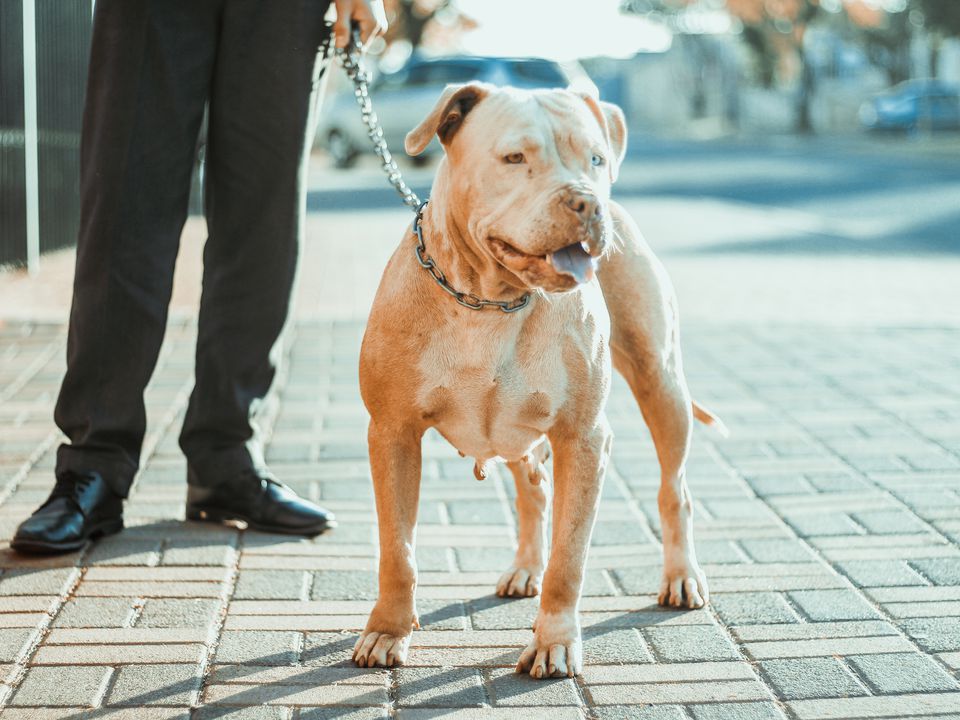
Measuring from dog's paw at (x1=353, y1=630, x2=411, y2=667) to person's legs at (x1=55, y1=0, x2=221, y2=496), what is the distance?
3.80ft

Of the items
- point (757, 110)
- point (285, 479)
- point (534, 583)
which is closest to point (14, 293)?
point (285, 479)

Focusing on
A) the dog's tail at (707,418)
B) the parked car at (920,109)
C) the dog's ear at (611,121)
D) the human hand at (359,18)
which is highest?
the human hand at (359,18)

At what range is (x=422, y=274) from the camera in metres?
2.92

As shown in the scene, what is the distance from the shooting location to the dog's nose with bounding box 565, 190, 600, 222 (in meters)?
2.60

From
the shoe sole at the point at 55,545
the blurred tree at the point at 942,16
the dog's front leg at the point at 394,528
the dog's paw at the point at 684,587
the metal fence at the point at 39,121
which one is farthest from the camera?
the blurred tree at the point at 942,16

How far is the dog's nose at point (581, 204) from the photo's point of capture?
2598 millimetres

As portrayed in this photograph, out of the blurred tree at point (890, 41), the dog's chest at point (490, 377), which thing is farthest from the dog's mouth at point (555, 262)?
the blurred tree at point (890, 41)

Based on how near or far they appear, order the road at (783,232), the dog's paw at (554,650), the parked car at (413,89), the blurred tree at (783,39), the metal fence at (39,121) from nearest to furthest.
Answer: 1. the dog's paw at (554,650)
2. the road at (783,232)
3. the metal fence at (39,121)
4. the parked car at (413,89)
5. the blurred tree at (783,39)

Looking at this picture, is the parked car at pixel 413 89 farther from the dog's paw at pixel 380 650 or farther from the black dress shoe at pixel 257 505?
the dog's paw at pixel 380 650

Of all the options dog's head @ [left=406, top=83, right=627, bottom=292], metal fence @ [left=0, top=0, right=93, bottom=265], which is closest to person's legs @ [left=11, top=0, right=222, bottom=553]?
dog's head @ [left=406, top=83, right=627, bottom=292]

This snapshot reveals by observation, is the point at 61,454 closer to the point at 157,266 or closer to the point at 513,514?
the point at 157,266

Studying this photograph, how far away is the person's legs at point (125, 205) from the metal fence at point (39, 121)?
214 inches

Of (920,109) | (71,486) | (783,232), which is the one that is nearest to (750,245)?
(783,232)

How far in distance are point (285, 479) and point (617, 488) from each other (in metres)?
1.14
